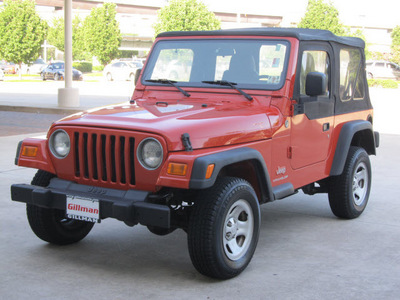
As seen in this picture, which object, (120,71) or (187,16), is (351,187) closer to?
(120,71)

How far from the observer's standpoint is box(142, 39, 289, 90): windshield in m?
5.45

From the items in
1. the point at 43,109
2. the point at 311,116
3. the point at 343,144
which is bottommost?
the point at 43,109

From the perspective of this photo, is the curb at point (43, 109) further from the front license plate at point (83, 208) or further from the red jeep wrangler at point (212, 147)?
the front license plate at point (83, 208)

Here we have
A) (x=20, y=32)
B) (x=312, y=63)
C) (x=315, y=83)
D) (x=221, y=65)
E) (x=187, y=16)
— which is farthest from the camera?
(x=187, y=16)

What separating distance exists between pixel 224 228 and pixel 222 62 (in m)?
1.81

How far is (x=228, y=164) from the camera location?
173 inches

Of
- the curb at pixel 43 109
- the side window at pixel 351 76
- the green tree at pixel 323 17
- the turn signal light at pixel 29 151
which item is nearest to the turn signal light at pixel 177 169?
the turn signal light at pixel 29 151

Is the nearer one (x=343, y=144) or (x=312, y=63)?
(x=312, y=63)

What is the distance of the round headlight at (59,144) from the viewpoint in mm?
4695

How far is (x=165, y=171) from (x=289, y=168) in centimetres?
152

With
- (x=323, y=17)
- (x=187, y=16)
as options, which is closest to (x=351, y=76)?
(x=187, y=16)

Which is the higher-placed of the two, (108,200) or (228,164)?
Answer: (228,164)

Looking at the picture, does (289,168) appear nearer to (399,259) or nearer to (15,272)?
(399,259)

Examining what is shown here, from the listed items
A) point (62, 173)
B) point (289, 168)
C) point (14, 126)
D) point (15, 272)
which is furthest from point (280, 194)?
point (14, 126)
